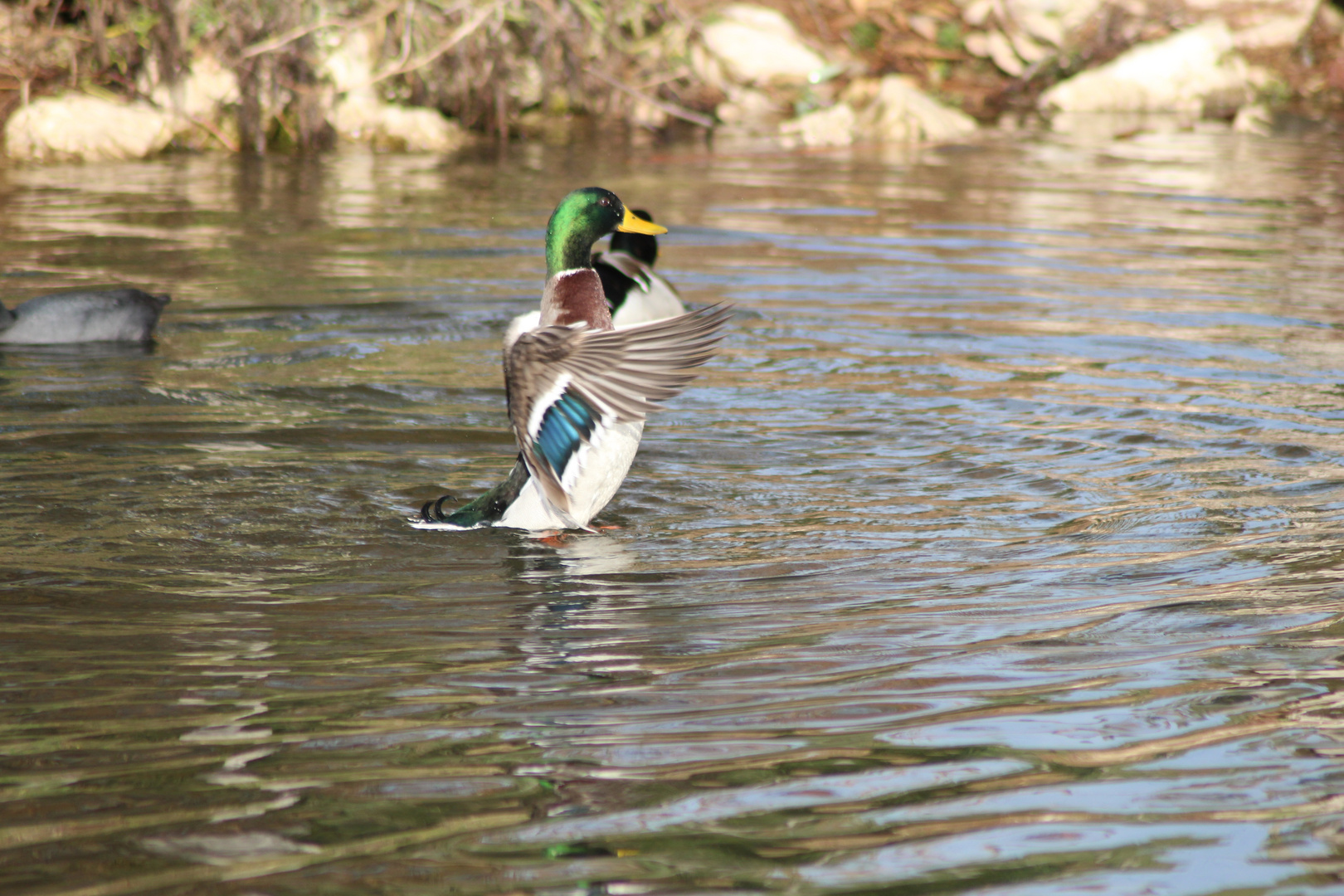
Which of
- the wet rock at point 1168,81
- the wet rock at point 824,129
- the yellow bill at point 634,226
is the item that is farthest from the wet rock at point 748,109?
the yellow bill at point 634,226

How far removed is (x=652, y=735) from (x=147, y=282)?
662 centimetres

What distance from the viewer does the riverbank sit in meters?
13.8

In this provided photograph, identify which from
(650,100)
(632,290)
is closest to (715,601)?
(632,290)

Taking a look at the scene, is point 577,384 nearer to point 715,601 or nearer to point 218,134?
point 715,601

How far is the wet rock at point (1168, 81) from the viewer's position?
17.8 metres

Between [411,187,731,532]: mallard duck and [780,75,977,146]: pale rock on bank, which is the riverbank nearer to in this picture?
[780,75,977,146]: pale rock on bank

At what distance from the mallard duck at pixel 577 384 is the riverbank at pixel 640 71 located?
31.7 feet

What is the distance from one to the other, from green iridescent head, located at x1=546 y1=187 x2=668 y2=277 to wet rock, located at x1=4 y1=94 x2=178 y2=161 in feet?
34.2

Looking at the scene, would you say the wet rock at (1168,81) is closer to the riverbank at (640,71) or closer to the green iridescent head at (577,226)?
the riverbank at (640,71)

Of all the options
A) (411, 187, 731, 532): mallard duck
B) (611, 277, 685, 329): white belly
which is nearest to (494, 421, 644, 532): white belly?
(411, 187, 731, 532): mallard duck

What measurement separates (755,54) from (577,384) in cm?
1482

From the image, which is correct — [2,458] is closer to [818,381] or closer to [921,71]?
[818,381]

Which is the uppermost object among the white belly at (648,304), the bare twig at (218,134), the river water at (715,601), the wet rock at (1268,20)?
the wet rock at (1268,20)

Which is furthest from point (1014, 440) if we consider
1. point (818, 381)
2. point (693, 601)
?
point (693, 601)
